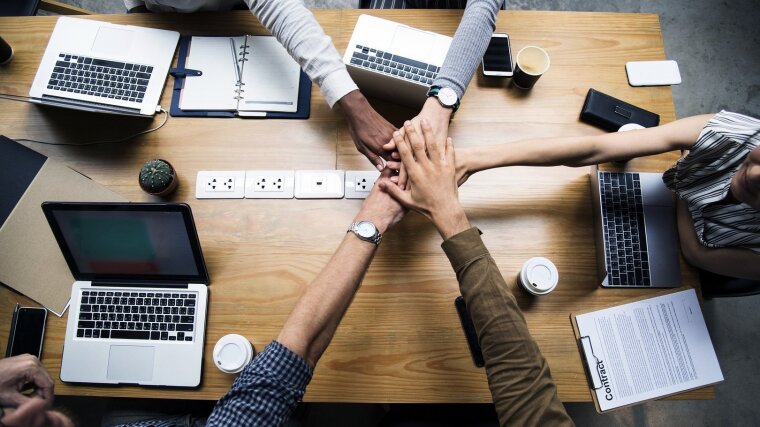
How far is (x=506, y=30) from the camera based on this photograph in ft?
4.44

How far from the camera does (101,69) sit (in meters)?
1.24

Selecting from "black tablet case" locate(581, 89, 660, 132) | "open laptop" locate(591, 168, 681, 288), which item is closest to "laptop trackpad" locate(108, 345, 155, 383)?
"open laptop" locate(591, 168, 681, 288)

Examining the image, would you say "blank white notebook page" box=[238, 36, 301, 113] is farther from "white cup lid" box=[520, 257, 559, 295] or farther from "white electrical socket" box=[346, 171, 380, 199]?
"white cup lid" box=[520, 257, 559, 295]

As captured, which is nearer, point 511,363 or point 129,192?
point 511,363

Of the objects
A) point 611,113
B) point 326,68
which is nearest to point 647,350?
point 611,113

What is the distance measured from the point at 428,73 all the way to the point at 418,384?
78 centimetres

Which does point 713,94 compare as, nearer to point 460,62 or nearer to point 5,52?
point 460,62

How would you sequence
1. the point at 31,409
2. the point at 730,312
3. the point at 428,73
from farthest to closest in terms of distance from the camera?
1. the point at 730,312
2. the point at 428,73
3. the point at 31,409

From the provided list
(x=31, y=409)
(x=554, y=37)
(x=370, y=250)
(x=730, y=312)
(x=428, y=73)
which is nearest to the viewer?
(x=31, y=409)

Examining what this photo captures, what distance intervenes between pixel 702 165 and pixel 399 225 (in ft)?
2.41

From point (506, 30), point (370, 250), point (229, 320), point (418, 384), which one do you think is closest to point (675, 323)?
point (418, 384)

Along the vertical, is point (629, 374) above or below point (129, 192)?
below

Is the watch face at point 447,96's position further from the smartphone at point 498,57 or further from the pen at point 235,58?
the pen at point 235,58

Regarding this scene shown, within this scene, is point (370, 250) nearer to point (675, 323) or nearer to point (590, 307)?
point (590, 307)
